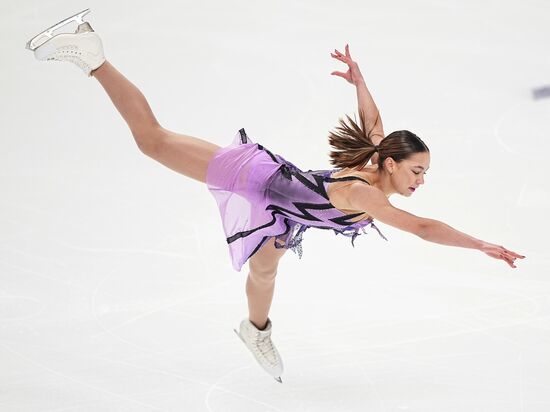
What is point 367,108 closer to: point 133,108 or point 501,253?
point 133,108

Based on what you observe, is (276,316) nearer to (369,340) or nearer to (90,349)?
(369,340)

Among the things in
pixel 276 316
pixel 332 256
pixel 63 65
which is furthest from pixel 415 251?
pixel 63 65

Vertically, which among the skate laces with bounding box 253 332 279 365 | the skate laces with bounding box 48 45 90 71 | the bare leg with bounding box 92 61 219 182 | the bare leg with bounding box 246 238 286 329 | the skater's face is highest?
the skate laces with bounding box 48 45 90 71

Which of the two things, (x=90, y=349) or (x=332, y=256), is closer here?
(x=90, y=349)

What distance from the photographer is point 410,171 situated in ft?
10.9

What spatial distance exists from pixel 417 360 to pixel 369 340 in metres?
0.25

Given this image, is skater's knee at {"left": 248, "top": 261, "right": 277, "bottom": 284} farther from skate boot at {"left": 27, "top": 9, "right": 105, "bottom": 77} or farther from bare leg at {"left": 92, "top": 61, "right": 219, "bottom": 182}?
skate boot at {"left": 27, "top": 9, "right": 105, "bottom": 77}

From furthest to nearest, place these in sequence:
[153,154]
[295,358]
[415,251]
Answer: [415,251] → [295,358] → [153,154]

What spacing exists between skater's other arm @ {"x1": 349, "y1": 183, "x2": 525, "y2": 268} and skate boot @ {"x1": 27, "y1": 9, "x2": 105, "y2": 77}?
1247 mm

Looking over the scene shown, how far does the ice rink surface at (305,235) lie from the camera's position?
378cm

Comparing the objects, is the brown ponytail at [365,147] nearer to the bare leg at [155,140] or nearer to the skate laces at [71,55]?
the bare leg at [155,140]

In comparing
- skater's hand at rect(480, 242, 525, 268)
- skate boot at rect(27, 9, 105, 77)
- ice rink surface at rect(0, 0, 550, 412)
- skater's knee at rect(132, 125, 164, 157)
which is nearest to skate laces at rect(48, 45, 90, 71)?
skate boot at rect(27, 9, 105, 77)

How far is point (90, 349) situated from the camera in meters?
4.04

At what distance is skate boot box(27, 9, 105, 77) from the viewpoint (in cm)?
381
